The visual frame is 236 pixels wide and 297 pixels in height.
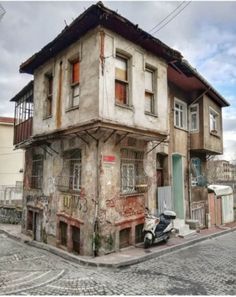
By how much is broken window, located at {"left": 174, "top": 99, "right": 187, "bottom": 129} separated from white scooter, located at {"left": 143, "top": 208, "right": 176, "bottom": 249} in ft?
17.1

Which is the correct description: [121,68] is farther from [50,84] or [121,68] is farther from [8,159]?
[8,159]

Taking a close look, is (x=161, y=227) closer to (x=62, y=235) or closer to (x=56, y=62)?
(x=62, y=235)

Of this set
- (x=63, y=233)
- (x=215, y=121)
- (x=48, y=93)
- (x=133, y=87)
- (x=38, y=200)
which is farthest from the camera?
(x=215, y=121)

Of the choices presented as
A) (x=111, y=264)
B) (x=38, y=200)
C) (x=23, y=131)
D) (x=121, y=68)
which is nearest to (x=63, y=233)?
(x=38, y=200)

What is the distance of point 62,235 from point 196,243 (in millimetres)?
5480

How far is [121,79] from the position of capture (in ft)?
34.0

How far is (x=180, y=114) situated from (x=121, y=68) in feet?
18.3

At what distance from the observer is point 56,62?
1178cm

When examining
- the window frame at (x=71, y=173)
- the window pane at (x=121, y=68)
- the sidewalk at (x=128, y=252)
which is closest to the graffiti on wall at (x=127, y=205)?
the sidewalk at (x=128, y=252)

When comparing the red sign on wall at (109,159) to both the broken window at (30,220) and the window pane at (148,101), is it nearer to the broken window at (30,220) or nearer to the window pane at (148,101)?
the window pane at (148,101)

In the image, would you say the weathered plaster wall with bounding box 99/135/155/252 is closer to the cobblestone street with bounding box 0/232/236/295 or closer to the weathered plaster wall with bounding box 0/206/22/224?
the cobblestone street with bounding box 0/232/236/295

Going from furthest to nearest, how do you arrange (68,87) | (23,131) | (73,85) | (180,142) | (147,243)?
1. (23,131)
2. (180,142)
3. (68,87)
4. (73,85)
5. (147,243)

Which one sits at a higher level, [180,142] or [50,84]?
[50,84]

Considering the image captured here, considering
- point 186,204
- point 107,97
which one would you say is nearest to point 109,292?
point 107,97
